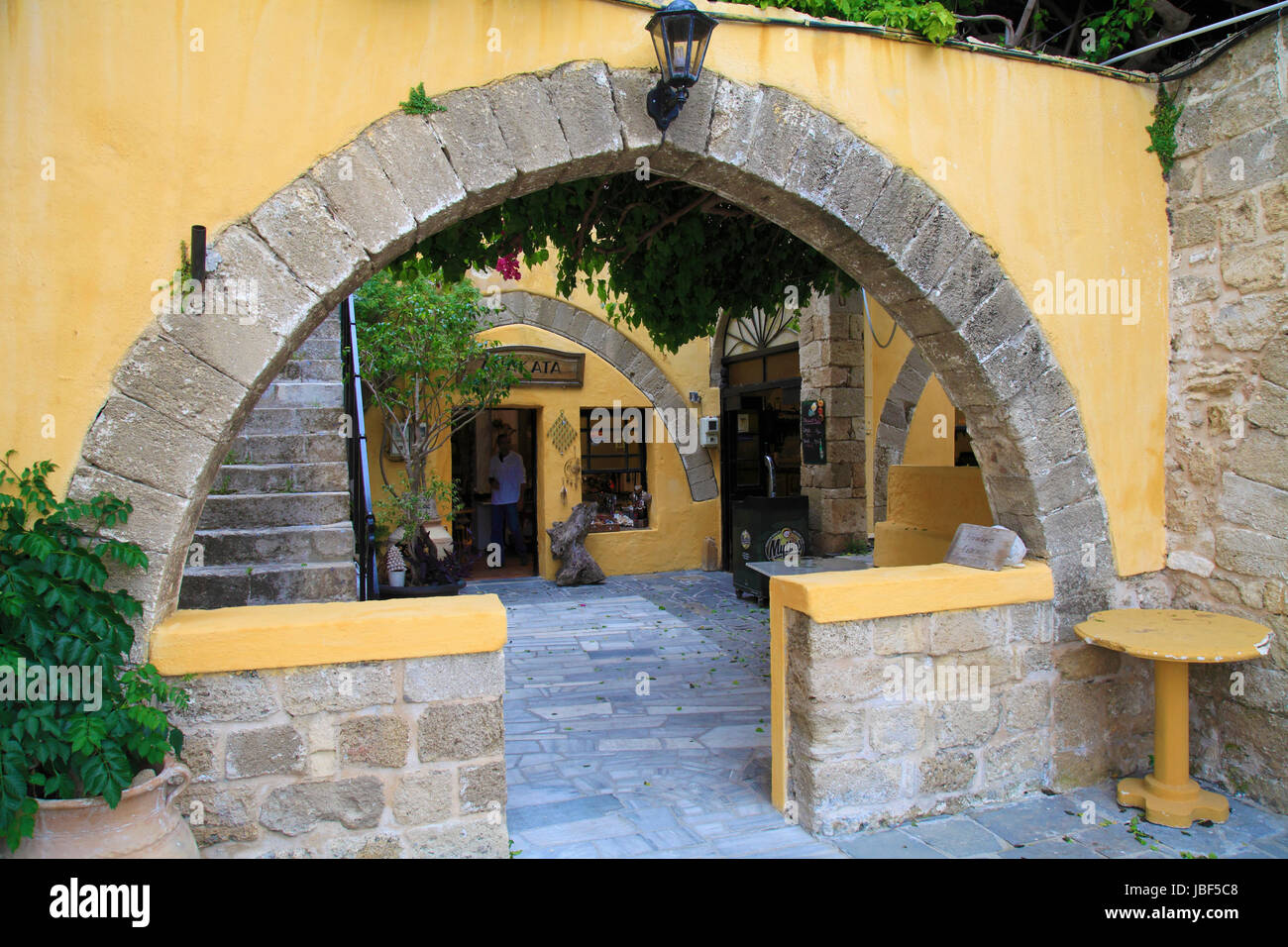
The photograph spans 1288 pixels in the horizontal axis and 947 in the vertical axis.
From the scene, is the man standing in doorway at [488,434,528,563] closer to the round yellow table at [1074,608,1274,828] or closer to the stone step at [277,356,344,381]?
the stone step at [277,356,344,381]

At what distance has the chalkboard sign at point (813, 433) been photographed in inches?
292

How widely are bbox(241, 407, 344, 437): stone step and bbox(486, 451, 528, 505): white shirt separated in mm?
4117

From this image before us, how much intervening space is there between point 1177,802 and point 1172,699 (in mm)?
379

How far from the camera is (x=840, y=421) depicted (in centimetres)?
738

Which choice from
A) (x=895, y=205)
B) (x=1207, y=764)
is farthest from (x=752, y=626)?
(x=895, y=205)

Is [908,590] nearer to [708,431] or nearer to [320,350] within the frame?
[320,350]

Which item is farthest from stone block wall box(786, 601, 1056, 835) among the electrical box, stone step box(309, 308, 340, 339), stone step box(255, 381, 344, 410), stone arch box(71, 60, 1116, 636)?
the electrical box

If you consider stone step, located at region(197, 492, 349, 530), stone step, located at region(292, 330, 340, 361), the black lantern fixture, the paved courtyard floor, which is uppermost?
the black lantern fixture

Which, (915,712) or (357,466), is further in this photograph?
(357,466)

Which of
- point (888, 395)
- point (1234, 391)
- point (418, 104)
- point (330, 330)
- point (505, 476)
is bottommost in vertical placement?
point (505, 476)

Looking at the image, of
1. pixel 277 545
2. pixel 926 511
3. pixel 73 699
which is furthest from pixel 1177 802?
pixel 277 545

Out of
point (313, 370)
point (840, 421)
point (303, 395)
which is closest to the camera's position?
point (303, 395)

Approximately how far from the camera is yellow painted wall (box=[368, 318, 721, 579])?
849 cm

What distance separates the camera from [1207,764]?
11.0 feet
